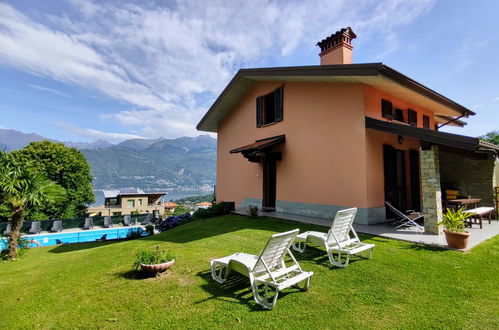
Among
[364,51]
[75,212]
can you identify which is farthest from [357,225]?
[75,212]

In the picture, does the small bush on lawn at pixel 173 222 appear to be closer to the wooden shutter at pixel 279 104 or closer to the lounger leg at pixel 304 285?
the wooden shutter at pixel 279 104

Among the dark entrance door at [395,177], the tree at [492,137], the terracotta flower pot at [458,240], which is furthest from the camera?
the tree at [492,137]

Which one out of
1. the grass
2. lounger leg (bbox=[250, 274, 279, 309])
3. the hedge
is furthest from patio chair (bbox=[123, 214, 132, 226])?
lounger leg (bbox=[250, 274, 279, 309])

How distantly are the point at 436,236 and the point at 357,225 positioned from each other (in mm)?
2210

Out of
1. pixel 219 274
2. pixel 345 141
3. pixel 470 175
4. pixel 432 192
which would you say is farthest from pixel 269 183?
pixel 470 175

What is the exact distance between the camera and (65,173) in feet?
103

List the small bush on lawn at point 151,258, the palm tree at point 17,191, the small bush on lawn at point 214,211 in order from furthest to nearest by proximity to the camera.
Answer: the small bush on lawn at point 214,211, the palm tree at point 17,191, the small bush on lawn at point 151,258

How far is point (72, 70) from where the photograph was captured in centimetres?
1641

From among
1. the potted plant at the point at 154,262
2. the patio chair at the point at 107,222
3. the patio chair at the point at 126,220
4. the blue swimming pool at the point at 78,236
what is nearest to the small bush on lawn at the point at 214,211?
the potted plant at the point at 154,262

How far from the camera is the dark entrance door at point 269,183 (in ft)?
42.9

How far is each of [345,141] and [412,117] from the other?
4612mm

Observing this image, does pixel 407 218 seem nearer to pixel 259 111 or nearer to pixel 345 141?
pixel 345 141

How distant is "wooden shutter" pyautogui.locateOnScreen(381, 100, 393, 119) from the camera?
9430mm

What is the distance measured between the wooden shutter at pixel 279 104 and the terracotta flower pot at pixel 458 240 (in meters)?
8.15
